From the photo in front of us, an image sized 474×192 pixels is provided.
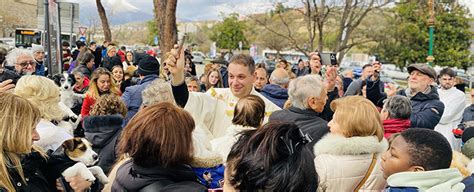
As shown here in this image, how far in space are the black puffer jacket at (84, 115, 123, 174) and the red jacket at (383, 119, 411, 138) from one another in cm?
267

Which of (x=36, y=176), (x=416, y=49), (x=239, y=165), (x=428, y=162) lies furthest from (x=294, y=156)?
(x=416, y=49)

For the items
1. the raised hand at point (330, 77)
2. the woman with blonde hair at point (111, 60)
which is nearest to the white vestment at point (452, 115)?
the raised hand at point (330, 77)

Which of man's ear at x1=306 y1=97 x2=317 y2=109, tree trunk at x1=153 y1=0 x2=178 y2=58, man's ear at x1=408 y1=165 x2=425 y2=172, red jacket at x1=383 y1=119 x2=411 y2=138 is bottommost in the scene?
red jacket at x1=383 y1=119 x2=411 y2=138

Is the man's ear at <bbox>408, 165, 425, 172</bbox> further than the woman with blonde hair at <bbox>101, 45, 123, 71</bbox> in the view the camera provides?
No

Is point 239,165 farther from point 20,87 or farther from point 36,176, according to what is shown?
point 20,87

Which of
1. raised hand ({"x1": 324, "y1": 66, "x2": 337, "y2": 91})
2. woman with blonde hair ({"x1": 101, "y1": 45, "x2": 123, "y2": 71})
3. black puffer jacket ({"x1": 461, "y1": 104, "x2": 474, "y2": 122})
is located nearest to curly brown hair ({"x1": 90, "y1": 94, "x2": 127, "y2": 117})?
raised hand ({"x1": 324, "y1": 66, "x2": 337, "y2": 91})

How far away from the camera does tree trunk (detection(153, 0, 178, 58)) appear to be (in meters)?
11.0

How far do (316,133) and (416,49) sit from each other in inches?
1555

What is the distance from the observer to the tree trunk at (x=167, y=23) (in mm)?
11012

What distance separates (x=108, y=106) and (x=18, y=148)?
70.3 inches

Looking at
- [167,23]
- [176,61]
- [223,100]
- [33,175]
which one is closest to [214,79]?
[223,100]

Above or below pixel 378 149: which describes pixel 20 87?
above

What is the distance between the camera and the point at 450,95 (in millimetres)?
7352

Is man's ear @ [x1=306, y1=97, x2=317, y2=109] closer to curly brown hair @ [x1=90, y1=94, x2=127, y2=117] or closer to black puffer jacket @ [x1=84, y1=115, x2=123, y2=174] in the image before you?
black puffer jacket @ [x1=84, y1=115, x2=123, y2=174]
